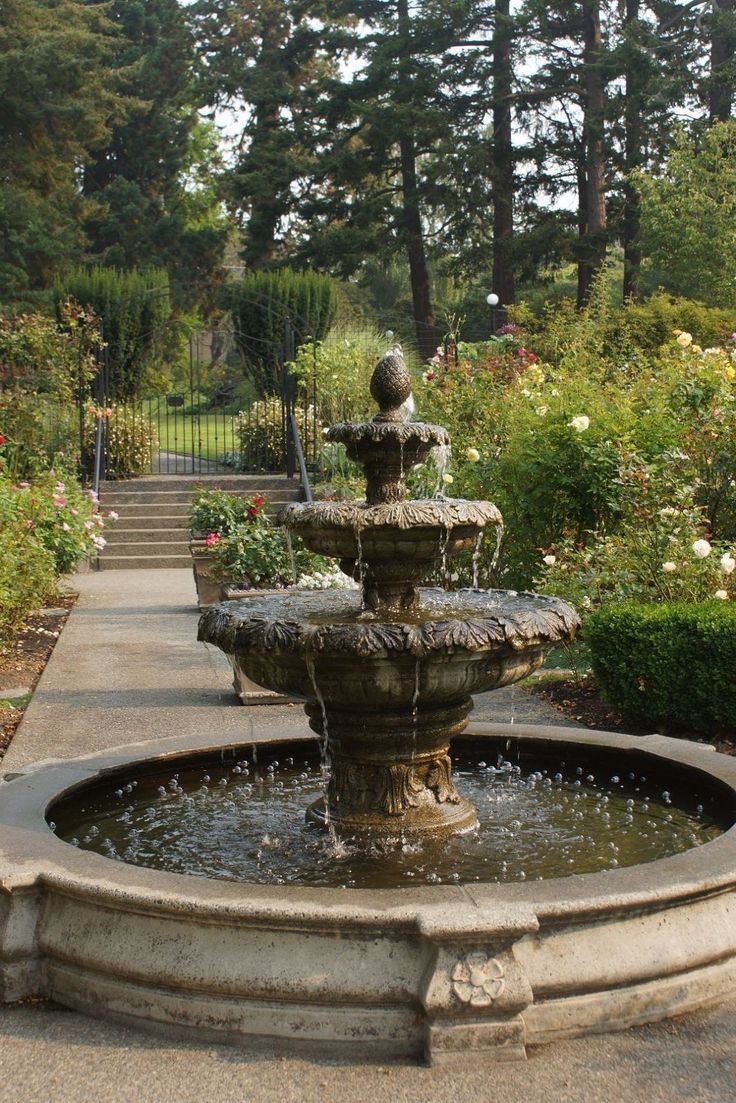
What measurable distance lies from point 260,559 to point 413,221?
25.1 metres

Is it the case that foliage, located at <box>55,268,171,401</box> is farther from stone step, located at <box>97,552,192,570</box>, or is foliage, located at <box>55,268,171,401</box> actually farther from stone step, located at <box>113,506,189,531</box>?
stone step, located at <box>97,552,192,570</box>

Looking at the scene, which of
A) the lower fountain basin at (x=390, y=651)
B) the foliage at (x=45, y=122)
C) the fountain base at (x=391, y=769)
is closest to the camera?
the lower fountain basin at (x=390, y=651)

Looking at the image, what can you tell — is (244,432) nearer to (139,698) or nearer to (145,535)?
(145,535)

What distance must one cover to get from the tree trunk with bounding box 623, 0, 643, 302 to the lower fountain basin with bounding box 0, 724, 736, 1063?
25.6 metres

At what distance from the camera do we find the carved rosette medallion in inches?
122

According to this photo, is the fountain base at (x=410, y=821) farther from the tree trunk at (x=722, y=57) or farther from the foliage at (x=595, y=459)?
the tree trunk at (x=722, y=57)

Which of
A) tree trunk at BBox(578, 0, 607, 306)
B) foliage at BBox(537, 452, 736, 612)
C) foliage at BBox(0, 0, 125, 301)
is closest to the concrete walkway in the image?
foliage at BBox(537, 452, 736, 612)

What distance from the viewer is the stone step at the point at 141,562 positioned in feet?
55.0

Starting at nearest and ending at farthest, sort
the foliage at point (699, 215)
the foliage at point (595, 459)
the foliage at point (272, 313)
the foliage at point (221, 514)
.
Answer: the foliage at point (595, 459) → the foliage at point (221, 514) → the foliage at point (272, 313) → the foliage at point (699, 215)

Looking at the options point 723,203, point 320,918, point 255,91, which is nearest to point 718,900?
point 320,918

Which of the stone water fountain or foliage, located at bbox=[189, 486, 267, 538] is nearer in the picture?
the stone water fountain

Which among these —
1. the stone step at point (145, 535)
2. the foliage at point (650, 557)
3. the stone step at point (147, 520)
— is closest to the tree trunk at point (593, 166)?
the stone step at point (147, 520)

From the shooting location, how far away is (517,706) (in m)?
7.82

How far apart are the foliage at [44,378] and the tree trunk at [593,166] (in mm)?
14572
